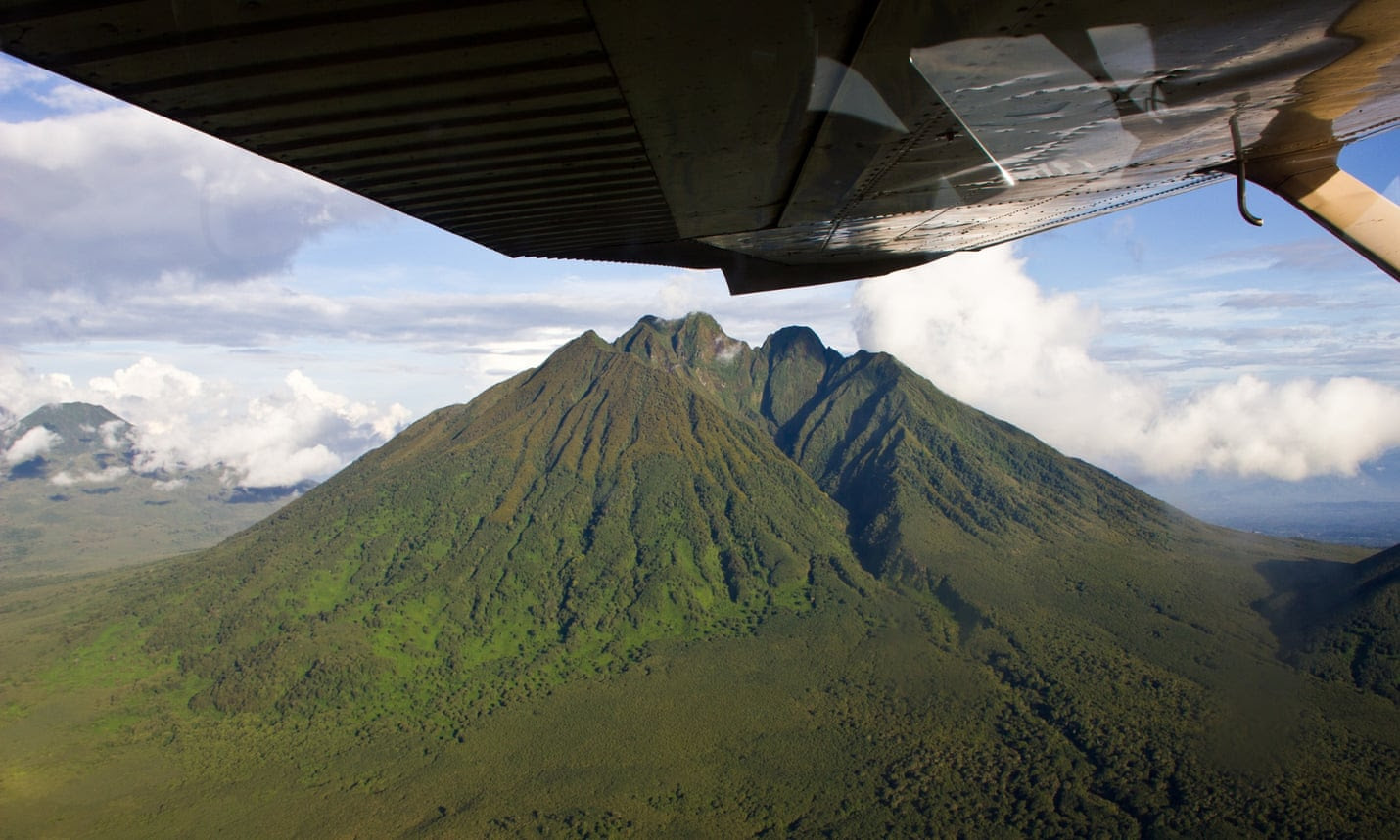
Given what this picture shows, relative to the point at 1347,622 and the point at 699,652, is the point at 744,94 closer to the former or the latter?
the point at 699,652

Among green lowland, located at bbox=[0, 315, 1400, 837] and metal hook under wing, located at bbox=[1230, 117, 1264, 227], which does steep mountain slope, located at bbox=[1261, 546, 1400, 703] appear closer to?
green lowland, located at bbox=[0, 315, 1400, 837]

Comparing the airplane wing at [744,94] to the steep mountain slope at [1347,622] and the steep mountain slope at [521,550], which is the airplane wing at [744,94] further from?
the steep mountain slope at [1347,622]

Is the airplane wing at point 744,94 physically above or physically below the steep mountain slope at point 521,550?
above

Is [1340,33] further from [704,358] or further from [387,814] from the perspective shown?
[704,358]

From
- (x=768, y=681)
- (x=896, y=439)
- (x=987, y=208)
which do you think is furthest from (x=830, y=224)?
(x=896, y=439)

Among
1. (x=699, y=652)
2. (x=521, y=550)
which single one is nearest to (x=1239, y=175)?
(x=699, y=652)

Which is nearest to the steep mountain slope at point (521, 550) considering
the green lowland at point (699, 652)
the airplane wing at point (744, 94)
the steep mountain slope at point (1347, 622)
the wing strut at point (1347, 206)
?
the green lowland at point (699, 652)
